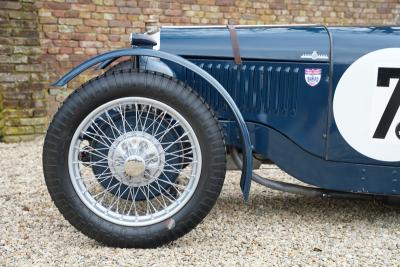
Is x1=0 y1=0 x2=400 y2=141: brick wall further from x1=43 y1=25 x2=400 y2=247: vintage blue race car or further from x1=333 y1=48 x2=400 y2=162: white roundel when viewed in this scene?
x1=333 y1=48 x2=400 y2=162: white roundel

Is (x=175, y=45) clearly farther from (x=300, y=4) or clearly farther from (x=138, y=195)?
(x=300, y=4)

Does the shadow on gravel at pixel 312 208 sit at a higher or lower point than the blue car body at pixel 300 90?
lower

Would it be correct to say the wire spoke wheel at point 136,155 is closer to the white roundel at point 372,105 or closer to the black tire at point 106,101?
the black tire at point 106,101

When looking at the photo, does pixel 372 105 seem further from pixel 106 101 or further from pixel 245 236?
pixel 106 101

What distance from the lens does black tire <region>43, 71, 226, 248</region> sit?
2691 mm

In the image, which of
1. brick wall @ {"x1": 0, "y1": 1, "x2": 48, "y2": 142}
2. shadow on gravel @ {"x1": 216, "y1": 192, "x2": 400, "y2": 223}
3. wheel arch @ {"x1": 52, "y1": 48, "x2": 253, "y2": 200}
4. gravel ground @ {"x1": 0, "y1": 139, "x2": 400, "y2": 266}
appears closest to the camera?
A: gravel ground @ {"x1": 0, "y1": 139, "x2": 400, "y2": 266}

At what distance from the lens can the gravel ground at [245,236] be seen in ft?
8.73

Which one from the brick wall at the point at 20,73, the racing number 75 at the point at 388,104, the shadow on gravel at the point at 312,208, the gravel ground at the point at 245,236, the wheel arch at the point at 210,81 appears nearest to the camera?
the gravel ground at the point at 245,236

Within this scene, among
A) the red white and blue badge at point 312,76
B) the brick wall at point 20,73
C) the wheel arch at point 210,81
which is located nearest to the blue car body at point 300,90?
the red white and blue badge at point 312,76

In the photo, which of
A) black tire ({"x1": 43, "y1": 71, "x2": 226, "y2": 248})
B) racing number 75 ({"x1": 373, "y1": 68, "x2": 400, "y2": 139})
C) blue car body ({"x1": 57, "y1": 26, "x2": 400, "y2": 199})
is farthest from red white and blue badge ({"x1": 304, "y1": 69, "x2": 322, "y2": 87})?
black tire ({"x1": 43, "y1": 71, "x2": 226, "y2": 248})

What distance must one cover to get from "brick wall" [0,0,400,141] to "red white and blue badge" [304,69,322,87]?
4.03m

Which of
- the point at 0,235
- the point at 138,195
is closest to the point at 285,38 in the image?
the point at 138,195

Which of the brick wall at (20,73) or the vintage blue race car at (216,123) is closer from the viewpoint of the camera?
the vintage blue race car at (216,123)

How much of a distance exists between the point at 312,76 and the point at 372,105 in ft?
1.30
